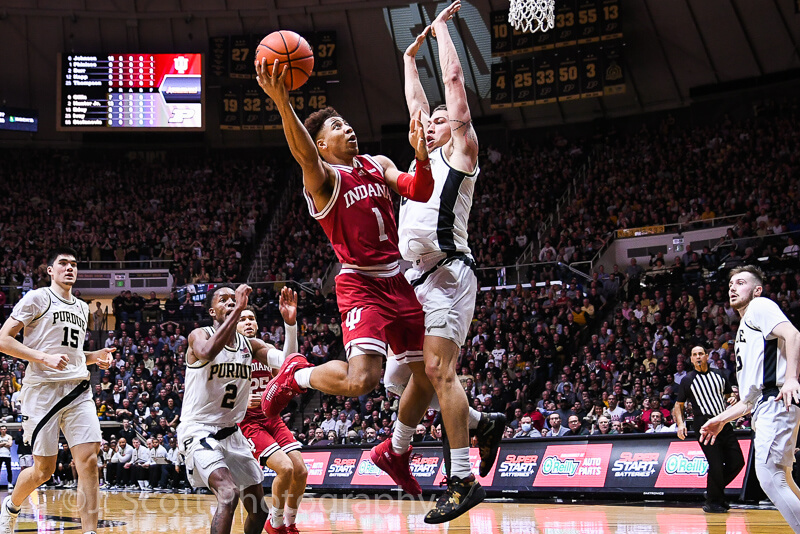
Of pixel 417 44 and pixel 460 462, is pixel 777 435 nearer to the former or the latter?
pixel 460 462

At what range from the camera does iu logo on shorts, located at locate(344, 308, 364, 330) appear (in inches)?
237

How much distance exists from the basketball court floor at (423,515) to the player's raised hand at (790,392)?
7.82 ft

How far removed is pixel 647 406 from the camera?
1511 cm

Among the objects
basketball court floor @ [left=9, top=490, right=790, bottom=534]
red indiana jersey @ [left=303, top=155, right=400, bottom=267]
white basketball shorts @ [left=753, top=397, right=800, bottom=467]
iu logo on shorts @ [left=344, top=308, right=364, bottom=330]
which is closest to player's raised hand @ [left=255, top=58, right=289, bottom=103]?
red indiana jersey @ [left=303, top=155, right=400, bottom=267]

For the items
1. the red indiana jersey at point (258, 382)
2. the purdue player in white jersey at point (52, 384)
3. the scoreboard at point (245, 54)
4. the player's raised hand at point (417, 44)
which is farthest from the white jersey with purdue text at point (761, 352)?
the scoreboard at point (245, 54)

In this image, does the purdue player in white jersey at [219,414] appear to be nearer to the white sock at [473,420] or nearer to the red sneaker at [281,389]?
the red sneaker at [281,389]

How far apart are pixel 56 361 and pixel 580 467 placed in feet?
27.0

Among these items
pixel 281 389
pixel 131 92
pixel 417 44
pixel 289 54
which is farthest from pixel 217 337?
pixel 131 92

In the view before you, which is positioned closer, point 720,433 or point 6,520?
point 6,520

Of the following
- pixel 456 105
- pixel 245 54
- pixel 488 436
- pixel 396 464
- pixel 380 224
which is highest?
pixel 245 54

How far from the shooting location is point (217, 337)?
691 cm

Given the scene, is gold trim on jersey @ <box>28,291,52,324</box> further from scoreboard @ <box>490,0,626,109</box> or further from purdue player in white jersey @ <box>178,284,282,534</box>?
scoreboard @ <box>490,0,626,109</box>

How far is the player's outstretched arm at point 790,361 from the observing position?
6.42 meters

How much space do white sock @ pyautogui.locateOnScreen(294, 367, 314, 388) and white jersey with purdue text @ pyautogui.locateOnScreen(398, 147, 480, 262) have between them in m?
1.10
